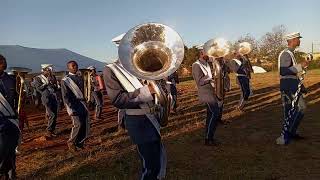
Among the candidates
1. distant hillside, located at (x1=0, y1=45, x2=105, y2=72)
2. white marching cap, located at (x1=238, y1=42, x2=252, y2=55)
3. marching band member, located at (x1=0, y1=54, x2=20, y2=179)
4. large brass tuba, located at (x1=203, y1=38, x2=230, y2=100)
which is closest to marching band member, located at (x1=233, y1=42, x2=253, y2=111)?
white marching cap, located at (x1=238, y1=42, x2=252, y2=55)

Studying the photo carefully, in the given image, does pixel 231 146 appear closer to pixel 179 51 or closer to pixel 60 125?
pixel 179 51

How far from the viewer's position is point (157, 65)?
16.0 ft

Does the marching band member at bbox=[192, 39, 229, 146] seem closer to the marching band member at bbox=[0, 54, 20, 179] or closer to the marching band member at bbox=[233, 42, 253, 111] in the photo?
the marching band member at bbox=[0, 54, 20, 179]

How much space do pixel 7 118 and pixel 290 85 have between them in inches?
211

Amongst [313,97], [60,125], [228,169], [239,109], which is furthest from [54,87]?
[313,97]

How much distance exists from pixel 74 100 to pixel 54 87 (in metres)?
3.53

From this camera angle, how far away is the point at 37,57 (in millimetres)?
67188

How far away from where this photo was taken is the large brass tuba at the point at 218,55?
8945 millimetres

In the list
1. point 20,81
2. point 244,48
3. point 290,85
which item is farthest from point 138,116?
point 244,48

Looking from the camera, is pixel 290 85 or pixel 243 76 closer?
pixel 290 85

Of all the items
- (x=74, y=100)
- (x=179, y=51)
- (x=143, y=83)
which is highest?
(x=179, y=51)

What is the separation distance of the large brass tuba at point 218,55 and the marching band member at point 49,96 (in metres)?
4.78

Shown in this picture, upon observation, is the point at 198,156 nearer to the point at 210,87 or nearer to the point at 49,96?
the point at 210,87

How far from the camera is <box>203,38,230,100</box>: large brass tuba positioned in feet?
29.3
